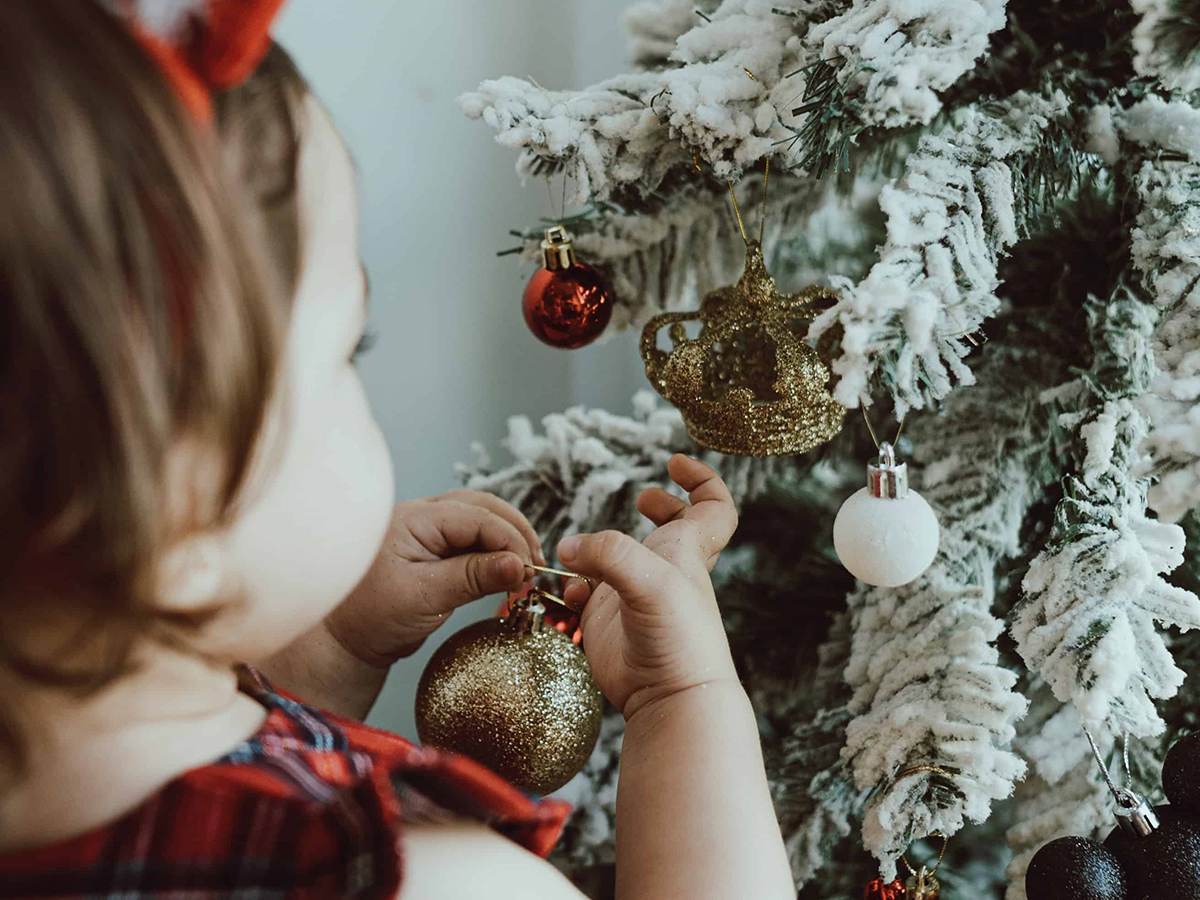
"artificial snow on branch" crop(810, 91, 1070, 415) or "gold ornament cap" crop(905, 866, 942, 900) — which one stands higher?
"artificial snow on branch" crop(810, 91, 1070, 415)

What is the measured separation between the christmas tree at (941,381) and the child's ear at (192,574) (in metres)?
0.23

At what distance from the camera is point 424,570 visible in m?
0.58

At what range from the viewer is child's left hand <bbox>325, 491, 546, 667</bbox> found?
0.57 m

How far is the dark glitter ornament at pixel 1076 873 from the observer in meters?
0.41

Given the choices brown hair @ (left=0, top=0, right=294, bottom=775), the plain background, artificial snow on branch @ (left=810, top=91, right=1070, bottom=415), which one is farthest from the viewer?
the plain background

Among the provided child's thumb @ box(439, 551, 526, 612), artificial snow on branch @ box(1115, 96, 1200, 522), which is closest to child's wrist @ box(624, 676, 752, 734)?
child's thumb @ box(439, 551, 526, 612)

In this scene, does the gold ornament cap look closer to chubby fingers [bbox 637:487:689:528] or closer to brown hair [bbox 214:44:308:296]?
chubby fingers [bbox 637:487:689:528]

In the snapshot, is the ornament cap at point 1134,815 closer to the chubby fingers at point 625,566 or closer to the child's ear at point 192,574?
the chubby fingers at point 625,566

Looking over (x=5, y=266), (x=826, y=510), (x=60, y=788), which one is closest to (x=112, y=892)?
(x=60, y=788)

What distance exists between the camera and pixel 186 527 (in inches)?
10.7

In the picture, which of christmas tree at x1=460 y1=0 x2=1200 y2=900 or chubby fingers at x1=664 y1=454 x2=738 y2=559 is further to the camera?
chubby fingers at x1=664 y1=454 x2=738 y2=559

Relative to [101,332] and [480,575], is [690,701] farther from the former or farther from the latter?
[101,332]

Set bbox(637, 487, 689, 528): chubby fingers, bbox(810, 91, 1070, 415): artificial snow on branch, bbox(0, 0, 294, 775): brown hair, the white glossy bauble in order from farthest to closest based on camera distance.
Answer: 1. bbox(637, 487, 689, 528): chubby fingers
2. the white glossy bauble
3. bbox(810, 91, 1070, 415): artificial snow on branch
4. bbox(0, 0, 294, 775): brown hair

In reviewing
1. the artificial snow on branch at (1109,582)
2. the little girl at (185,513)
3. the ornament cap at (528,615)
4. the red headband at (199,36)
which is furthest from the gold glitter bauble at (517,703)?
the red headband at (199,36)
